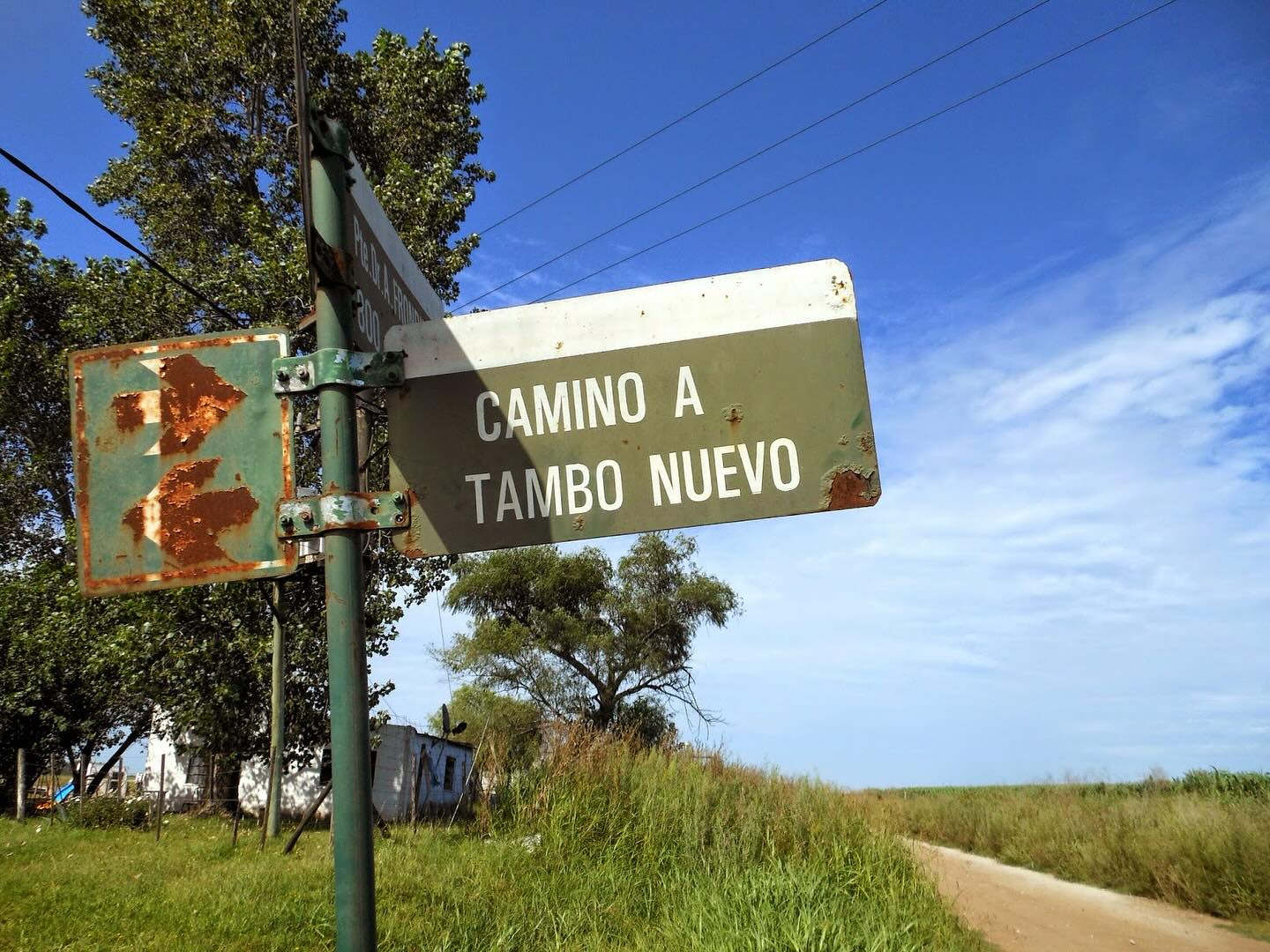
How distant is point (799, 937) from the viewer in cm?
636

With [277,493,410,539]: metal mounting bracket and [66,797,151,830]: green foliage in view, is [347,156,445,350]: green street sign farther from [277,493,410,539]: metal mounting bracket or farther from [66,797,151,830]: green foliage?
[66,797,151,830]: green foliage

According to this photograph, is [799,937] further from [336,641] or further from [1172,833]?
[1172,833]

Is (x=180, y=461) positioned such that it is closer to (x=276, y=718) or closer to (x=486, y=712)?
(x=276, y=718)

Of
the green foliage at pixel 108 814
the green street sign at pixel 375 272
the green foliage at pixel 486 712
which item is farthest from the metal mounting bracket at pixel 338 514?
the green foliage at pixel 486 712

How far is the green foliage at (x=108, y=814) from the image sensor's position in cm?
1747

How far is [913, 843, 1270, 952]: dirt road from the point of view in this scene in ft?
36.7

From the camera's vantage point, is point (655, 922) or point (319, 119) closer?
point (319, 119)

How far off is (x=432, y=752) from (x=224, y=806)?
5094 mm

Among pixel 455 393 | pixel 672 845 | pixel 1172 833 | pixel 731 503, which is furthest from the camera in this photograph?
pixel 1172 833

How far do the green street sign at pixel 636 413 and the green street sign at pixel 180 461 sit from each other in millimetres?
306

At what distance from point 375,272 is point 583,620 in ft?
97.4

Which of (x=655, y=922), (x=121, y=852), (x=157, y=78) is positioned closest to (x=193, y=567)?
(x=655, y=922)

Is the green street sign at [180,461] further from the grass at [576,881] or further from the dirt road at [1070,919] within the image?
the dirt road at [1070,919]

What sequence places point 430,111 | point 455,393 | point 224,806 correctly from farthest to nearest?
point 224,806, point 430,111, point 455,393
